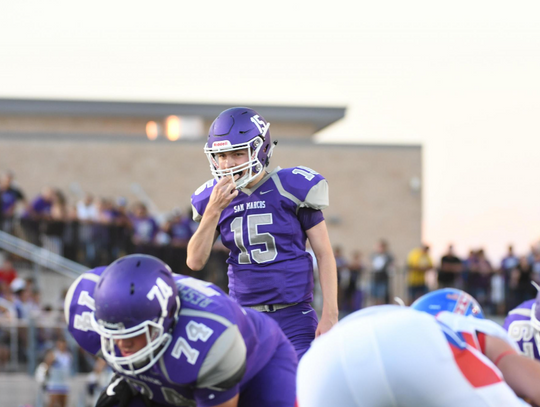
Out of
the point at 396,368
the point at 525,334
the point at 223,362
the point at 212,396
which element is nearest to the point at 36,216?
the point at 525,334

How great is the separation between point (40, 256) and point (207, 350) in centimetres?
1264

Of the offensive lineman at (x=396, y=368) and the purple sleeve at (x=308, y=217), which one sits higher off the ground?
the purple sleeve at (x=308, y=217)

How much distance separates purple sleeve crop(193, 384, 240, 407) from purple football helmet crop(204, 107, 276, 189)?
5.33ft

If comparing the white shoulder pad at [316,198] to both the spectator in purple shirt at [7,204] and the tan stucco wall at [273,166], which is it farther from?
the tan stucco wall at [273,166]

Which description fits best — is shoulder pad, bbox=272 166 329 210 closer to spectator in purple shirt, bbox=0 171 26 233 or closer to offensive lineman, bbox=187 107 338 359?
offensive lineman, bbox=187 107 338 359

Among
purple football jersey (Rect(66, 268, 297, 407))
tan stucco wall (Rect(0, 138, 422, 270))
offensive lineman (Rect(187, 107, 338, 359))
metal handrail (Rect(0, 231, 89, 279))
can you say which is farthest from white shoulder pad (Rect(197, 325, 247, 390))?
tan stucco wall (Rect(0, 138, 422, 270))

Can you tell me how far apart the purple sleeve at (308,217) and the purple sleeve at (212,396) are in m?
1.67

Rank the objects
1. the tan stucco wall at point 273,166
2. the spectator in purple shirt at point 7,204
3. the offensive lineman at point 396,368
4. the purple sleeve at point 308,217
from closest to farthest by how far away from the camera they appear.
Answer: the offensive lineman at point 396,368, the purple sleeve at point 308,217, the spectator in purple shirt at point 7,204, the tan stucco wall at point 273,166

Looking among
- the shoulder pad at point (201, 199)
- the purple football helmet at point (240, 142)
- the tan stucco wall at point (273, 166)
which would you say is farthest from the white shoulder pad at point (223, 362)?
the tan stucco wall at point (273, 166)

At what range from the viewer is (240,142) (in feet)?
16.9

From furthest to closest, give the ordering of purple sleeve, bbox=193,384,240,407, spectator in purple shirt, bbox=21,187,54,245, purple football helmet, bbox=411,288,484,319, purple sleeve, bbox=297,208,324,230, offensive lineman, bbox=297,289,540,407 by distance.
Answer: spectator in purple shirt, bbox=21,187,54,245 < purple sleeve, bbox=297,208,324,230 < purple football helmet, bbox=411,288,484,319 < purple sleeve, bbox=193,384,240,407 < offensive lineman, bbox=297,289,540,407

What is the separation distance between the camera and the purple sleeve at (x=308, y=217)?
5324 mm

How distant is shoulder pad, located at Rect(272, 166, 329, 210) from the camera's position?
525 cm

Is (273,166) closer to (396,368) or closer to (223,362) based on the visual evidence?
(223,362)
